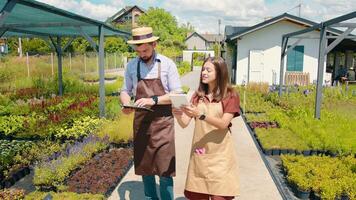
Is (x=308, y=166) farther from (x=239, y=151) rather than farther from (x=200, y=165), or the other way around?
(x=200, y=165)

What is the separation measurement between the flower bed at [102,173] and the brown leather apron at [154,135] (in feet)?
4.45

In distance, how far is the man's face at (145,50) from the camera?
11.3 ft

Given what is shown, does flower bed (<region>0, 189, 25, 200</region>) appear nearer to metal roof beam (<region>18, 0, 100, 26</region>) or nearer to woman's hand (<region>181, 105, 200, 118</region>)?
woman's hand (<region>181, 105, 200, 118</region>)

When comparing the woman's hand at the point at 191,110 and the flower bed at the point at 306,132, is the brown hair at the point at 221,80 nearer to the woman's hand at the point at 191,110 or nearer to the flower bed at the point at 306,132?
the woman's hand at the point at 191,110

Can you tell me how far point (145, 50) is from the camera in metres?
3.46

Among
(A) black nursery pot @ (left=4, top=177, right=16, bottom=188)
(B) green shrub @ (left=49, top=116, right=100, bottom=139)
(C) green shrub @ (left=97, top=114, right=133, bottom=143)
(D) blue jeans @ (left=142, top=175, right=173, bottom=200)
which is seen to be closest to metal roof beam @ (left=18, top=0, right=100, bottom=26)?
(B) green shrub @ (left=49, top=116, right=100, bottom=139)

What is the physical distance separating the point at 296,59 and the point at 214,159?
59.8 ft

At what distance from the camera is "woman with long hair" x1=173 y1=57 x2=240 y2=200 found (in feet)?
10.2

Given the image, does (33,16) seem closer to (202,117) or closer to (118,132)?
(118,132)

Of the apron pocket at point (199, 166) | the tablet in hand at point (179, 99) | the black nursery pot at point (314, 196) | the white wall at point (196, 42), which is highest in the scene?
the white wall at point (196, 42)

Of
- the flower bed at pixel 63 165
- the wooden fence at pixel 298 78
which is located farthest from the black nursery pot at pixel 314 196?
the wooden fence at pixel 298 78

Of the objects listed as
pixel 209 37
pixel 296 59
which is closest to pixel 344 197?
pixel 296 59

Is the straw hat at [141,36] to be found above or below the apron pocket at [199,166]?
above

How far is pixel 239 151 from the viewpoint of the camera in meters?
7.23
